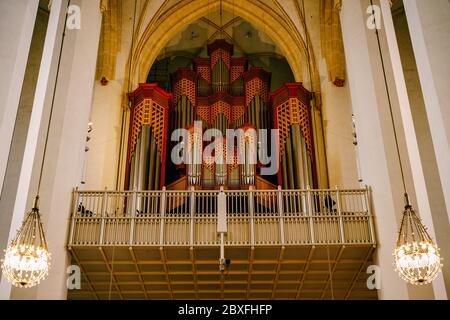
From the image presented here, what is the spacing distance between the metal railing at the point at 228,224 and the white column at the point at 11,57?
3049 mm

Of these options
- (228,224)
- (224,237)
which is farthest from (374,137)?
(224,237)

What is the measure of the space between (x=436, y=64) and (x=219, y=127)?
27.6 ft

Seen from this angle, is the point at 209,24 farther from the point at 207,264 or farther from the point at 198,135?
the point at 207,264

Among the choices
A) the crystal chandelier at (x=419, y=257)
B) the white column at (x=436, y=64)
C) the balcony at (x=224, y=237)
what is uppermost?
the white column at (x=436, y=64)

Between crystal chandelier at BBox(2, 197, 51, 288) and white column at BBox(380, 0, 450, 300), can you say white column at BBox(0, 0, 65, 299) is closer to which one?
crystal chandelier at BBox(2, 197, 51, 288)

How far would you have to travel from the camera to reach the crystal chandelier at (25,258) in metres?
8.81

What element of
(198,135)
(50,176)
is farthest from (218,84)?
(50,176)

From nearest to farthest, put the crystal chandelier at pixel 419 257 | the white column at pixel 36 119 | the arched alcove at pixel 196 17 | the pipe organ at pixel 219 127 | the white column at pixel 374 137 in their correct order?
the crystal chandelier at pixel 419 257, the white column at pixel 36 119, the white column at pixel 374 137, the pipe organ at pixel 219 127, the arched alcove at pixel 196 17

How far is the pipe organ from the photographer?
14.7 meters

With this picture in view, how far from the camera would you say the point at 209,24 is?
20531 millimetres

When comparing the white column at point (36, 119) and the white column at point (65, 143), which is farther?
the white column at point (65, 143)

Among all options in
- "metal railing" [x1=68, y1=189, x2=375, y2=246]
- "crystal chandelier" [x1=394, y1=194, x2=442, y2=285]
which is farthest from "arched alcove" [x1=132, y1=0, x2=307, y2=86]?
"crystal chandelier" [x1=394, y1=194, x2=442, y2=285]

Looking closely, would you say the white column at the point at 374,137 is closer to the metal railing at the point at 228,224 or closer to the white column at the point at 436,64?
the metal railing at the point at 228,224

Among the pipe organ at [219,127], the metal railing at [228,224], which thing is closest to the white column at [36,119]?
the metal railing at [228,224]
